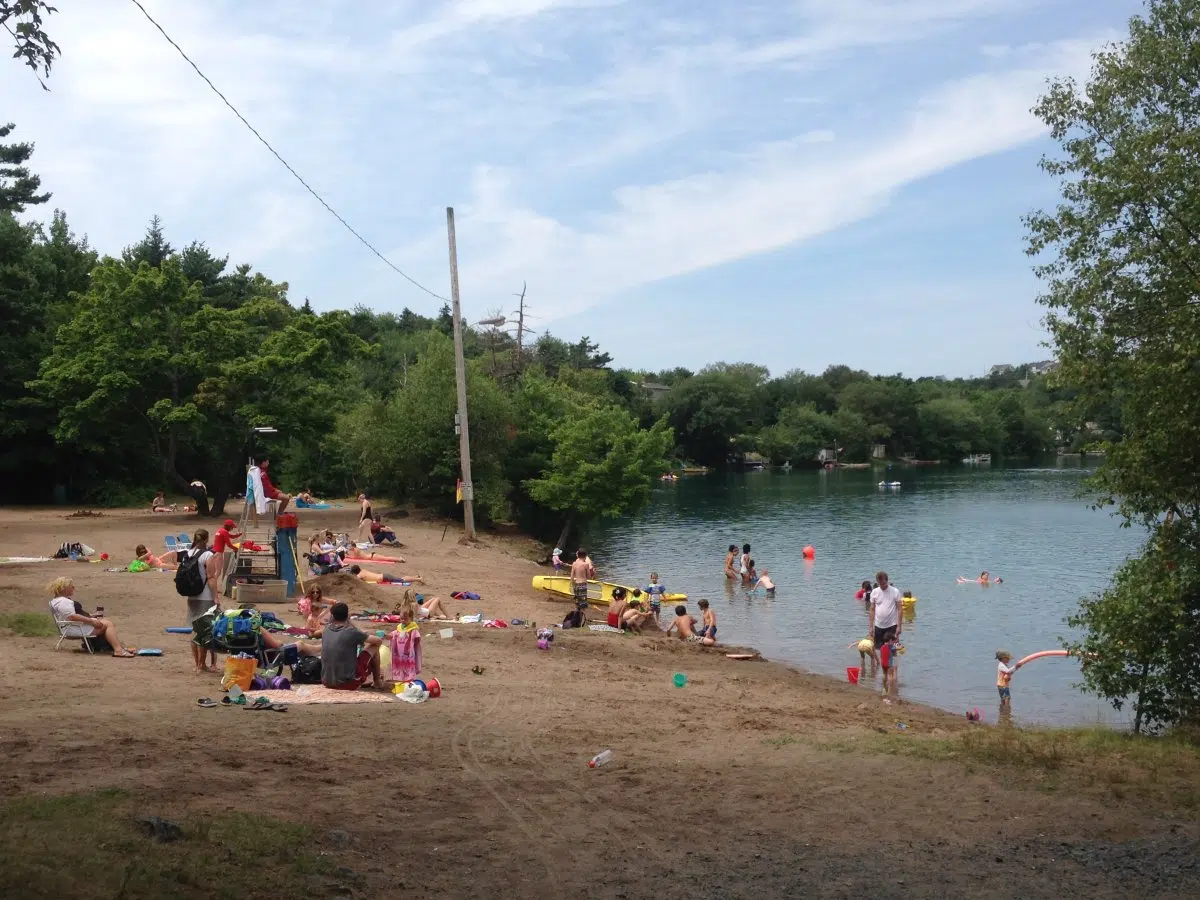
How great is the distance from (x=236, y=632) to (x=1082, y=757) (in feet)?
30.5

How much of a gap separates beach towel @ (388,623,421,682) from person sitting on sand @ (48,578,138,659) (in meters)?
3.59

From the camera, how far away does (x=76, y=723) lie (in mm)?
9359

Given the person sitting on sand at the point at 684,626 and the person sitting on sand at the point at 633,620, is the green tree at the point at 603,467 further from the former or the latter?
the person sitting on sand at the point at 684,626

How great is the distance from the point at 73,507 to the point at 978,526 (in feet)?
143

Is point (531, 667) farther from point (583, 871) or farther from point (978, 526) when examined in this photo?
point (978, 526)

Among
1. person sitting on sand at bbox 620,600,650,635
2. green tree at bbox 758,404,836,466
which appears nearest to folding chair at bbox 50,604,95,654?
person sitting on sand at bbox 620,600,650,635

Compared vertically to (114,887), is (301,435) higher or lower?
higher

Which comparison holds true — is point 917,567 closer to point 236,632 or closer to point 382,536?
point 382,536

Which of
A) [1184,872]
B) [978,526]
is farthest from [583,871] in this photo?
[978,526]

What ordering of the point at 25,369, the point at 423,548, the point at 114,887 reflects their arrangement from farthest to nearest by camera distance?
the point at 25,369, the point at 423,548, the point at 114,887

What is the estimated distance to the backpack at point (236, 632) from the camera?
40.6ft

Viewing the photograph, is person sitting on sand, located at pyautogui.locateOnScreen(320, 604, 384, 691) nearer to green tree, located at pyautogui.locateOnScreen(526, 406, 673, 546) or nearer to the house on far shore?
green tree, located at pyautogui.locateOnScreen(526, 406, 673, 546)

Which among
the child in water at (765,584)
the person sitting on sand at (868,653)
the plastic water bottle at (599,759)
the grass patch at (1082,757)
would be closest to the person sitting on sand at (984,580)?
the child in water at (765,584)

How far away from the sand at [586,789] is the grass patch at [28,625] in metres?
0.38
